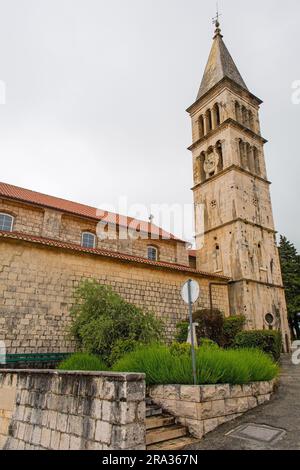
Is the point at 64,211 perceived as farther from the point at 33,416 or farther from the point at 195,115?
the point at 195,115

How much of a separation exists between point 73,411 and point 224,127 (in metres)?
22.5

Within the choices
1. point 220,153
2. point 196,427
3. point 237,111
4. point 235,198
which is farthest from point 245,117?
point 196,427

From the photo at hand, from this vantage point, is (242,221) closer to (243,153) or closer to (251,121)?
(243,153)

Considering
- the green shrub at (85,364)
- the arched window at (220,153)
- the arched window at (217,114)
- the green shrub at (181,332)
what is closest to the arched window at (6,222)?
the green shrub at (85,364)

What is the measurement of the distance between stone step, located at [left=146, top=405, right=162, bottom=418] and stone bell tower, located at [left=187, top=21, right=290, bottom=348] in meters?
13.1

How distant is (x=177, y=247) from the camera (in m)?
21.8

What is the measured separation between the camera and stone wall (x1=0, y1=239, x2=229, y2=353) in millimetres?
10914

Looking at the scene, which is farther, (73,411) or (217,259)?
(217,259)

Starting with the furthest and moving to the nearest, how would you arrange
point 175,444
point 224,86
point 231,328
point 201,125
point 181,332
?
point 201,125 → point 224,86 → point 231,328 → point 181,332 → point 175,444

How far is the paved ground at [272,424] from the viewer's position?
184 inches

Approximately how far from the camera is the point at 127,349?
9180 mm

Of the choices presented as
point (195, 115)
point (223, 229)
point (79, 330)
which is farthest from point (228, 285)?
point (195, 115)

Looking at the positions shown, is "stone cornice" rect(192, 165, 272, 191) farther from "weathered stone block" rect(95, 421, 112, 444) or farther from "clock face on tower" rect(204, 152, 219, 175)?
"weathered stone block" rect(95, 421, 112, 444)

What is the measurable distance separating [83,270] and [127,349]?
16.2 feet
